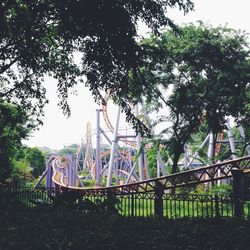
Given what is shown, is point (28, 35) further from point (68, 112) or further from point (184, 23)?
point (184, 23)

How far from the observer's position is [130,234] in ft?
14.8

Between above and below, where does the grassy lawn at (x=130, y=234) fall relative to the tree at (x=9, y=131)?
below

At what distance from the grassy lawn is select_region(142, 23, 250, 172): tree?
11.3 m

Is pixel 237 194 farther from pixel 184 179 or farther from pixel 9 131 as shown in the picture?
pixel 9 131

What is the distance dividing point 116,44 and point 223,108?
12119 millimetres

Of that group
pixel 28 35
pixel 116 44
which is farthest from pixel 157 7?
pixel 28 35

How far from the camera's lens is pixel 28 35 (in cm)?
801

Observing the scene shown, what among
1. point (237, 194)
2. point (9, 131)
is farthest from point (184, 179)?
point (9, 131)

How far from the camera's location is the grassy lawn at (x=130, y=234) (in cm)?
408

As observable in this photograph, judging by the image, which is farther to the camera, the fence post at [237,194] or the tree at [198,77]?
the tree at [198,77]

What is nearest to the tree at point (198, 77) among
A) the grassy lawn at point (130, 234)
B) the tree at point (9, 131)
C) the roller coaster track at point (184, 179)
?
the roller coaster track at point (184, 179)

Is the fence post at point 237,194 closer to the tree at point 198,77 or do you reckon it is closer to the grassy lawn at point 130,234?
the grassy lawn at point 130,234

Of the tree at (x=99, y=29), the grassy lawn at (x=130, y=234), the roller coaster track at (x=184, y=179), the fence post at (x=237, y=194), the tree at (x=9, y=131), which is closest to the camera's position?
the grassy lawn at (x=130, y=234)

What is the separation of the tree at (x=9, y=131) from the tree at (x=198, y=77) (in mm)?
7119
